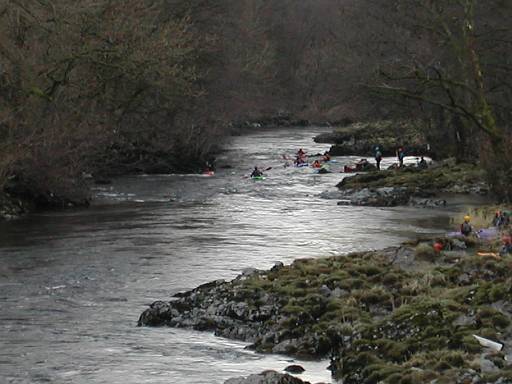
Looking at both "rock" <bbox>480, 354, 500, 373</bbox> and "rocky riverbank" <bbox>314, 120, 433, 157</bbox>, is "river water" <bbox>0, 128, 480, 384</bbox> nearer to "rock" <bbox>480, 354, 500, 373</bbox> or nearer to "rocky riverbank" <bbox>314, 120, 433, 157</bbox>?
"rock" <bbox>480, 354, 500, 373</bbox>

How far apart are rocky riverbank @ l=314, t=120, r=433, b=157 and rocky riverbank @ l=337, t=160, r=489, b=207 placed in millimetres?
13535

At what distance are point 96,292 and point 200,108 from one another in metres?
37.5

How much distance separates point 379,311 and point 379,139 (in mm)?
51571

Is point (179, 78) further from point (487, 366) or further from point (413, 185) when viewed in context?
point (487, 366)

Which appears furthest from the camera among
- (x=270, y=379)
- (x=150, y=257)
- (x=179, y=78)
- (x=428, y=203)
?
(x=179, y=78)

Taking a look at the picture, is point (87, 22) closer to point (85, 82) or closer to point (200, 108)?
point (85, 82)

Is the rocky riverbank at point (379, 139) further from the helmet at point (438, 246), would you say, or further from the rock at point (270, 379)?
the rock at point (270, 379)

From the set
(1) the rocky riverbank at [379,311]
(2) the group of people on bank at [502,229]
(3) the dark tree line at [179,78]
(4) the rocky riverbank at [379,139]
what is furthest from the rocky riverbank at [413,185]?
(1) the rocky riverbank at [379,311]

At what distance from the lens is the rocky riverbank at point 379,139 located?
62062 mm

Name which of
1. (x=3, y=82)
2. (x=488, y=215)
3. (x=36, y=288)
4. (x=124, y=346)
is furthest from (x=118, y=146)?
(x=124, y=346)

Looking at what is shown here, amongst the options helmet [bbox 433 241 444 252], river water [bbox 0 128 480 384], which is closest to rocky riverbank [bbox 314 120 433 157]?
river water [bbox 0 128 480 384]

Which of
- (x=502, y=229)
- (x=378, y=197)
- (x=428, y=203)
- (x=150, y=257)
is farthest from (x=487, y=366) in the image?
(x=378, y=197)

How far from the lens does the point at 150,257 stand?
24.8 meters

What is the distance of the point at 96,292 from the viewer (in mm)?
20531
